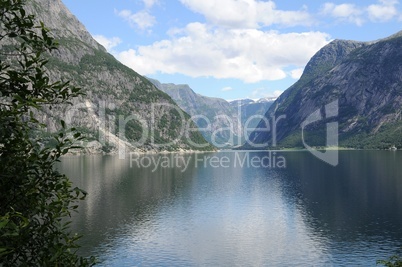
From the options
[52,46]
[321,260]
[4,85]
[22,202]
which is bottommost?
[321,260]

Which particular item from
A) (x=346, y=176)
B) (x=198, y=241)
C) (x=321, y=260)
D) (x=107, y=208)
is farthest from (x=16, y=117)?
(x=346, y=176)

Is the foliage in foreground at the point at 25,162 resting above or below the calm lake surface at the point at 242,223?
above

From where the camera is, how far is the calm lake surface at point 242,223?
72.9m

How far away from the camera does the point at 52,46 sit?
1120cm

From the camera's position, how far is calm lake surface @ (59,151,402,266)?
72938mm

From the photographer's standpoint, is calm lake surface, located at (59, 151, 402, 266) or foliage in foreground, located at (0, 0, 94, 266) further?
calm lake surface, located at (59, 151, 402, 266)

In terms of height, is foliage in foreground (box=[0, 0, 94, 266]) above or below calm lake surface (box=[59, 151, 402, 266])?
above

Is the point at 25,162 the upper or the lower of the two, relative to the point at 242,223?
upper

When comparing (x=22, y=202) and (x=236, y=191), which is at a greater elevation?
(x=22, y=202)

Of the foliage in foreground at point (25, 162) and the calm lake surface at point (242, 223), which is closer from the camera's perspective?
the foliage in foreground at point (25, 162)

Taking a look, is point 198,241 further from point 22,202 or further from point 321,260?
point 22,202

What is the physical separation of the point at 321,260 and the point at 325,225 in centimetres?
2728

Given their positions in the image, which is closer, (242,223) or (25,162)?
(25,162)

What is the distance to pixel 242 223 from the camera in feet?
328
